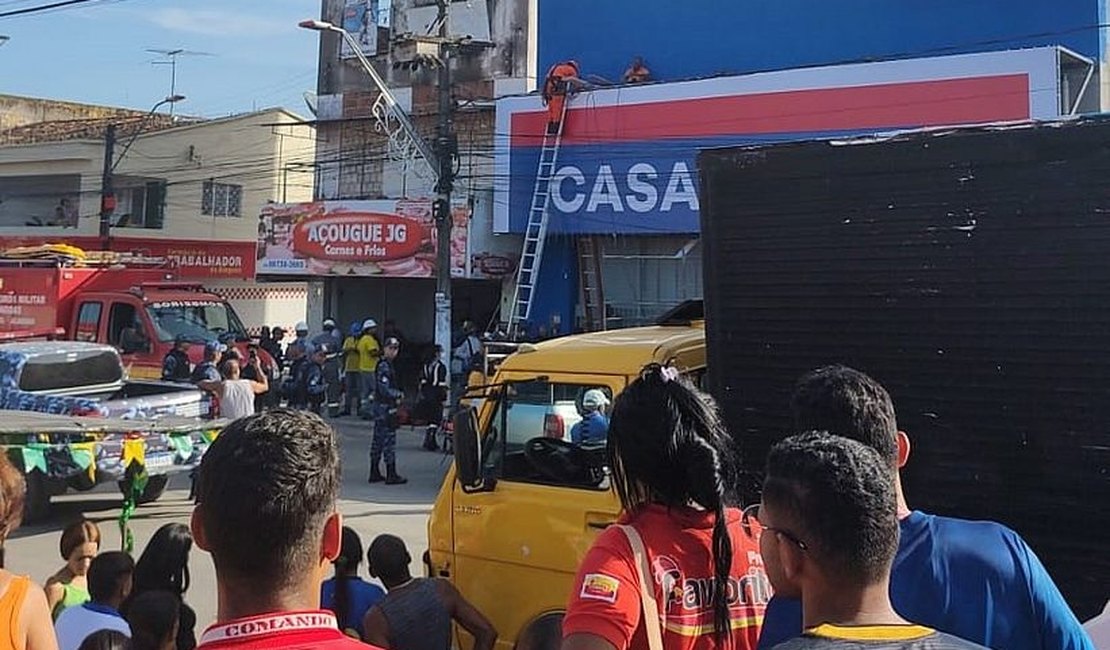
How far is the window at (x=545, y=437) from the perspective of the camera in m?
4.73

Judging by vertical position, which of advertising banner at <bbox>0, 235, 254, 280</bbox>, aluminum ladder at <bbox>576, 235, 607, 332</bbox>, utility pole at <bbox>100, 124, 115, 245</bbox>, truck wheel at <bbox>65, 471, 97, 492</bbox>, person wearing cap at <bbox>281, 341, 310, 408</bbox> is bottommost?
truck wheel at <bbox>65, 471, 97, 492</bbox>

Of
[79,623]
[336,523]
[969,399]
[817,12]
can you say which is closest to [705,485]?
[336,523]

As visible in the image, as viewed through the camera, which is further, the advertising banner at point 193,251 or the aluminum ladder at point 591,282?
the advertising banner at point 193,251

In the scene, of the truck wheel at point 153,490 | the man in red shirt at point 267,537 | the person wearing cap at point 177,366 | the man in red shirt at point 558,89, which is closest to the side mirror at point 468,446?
the man in red shirt at point 267,537

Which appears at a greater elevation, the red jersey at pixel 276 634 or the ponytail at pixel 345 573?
the red jersey at pixel 276 634

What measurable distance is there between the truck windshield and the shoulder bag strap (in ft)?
50.4

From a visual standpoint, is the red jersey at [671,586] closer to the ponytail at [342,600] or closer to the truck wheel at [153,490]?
the ponytail at [342,600]

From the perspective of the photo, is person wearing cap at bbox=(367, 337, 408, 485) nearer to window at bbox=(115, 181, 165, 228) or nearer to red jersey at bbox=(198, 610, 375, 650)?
red jersey at bbox=(198, 610, 375, 650)

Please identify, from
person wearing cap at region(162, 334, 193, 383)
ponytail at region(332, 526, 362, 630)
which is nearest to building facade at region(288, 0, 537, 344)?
person wearing cap at region(162, 334, 193, 383)

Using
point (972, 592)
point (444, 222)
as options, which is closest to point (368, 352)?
point (444, 222)

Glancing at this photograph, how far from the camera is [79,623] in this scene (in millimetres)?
3912

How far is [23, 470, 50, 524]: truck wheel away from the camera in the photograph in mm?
8719

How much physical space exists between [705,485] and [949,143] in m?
2.24

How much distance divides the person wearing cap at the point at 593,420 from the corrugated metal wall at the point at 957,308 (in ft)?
1.70
